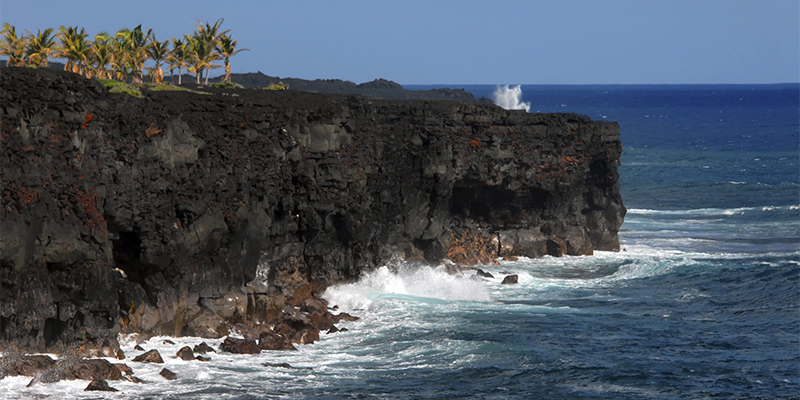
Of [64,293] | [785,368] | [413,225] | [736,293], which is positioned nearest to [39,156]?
[64,293]

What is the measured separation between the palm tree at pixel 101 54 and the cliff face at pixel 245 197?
10.0 meters

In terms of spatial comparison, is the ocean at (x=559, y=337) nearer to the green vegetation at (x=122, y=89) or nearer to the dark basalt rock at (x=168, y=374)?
the dark basalt rock at (x=168, y=374)

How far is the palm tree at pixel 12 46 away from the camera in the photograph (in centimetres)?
5634

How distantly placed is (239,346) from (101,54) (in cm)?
2449

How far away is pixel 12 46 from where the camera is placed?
56719mm

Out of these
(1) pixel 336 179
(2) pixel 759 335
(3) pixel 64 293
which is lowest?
(2) pixel 759 335

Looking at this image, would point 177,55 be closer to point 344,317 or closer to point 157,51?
point 157,51

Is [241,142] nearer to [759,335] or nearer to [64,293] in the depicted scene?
[64,293]

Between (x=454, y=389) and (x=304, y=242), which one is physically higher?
(x=304, y=242)

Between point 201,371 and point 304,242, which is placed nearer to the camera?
point 201,371

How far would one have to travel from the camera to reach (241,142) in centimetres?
5153

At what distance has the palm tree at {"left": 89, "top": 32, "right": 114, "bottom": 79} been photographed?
59125 millimetres

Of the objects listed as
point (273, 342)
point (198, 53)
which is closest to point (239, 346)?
point (273, 342)

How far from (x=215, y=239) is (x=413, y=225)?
19.4 m
